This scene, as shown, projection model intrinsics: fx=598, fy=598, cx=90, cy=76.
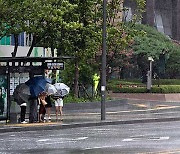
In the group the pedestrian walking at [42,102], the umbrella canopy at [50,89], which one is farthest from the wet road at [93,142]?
the umbrella canopy at [50,89]

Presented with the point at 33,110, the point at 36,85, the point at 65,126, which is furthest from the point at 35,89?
the point at 65,126

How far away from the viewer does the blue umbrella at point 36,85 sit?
25562 mm

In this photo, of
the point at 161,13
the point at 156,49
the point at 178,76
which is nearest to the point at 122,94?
the point at 156,49

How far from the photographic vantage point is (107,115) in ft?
100

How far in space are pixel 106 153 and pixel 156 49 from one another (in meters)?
37.6

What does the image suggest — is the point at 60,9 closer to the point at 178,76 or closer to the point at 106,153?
the point at 106,153

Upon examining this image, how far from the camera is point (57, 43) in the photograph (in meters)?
30.4

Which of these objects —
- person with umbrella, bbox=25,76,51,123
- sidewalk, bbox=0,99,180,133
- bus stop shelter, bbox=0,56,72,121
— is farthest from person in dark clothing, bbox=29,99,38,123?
bus stop shelter, bbox=0,56,72,121

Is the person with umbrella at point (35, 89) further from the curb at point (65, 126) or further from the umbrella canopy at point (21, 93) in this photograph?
the curb at point (65, 126)

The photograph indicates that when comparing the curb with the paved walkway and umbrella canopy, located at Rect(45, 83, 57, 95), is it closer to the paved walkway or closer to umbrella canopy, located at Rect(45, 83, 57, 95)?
the paved walkway

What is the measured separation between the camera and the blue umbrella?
2556cm

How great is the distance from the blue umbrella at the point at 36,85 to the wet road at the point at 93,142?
101 inches

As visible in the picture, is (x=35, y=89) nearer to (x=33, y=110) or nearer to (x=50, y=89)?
(x=50, y=89)

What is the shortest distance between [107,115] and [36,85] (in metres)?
6.03
